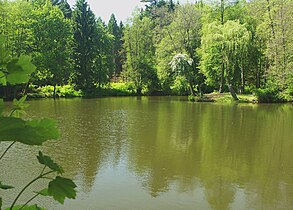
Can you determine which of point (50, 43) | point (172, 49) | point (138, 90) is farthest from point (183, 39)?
point (50, 43)

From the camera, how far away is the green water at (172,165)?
5.99 meters

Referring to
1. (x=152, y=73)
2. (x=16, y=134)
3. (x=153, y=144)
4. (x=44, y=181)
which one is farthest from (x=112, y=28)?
(x=16, y=134)

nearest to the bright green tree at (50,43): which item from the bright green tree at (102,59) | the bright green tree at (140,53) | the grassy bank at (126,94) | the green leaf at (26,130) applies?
the grassy bank at (126,94)

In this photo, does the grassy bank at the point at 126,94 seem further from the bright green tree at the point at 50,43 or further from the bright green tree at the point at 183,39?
the bright green tree at the point at 183,39

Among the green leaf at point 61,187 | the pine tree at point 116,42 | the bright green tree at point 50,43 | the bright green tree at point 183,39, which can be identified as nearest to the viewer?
the green leaf at point 61,187

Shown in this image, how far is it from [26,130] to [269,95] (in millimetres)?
26568

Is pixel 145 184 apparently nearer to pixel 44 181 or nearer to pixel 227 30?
pixel 44 181

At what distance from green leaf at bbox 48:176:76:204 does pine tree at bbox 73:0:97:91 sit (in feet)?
118

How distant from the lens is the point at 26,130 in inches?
24.8

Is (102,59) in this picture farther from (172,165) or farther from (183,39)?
(172,165)

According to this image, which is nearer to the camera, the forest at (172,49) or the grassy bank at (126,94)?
the grassy bank at (126,94)

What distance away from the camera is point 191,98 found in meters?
27.4

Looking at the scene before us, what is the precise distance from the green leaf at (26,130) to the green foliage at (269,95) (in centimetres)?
2572

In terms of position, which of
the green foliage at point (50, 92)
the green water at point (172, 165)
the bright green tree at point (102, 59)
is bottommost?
the green water at point (172, 165)
